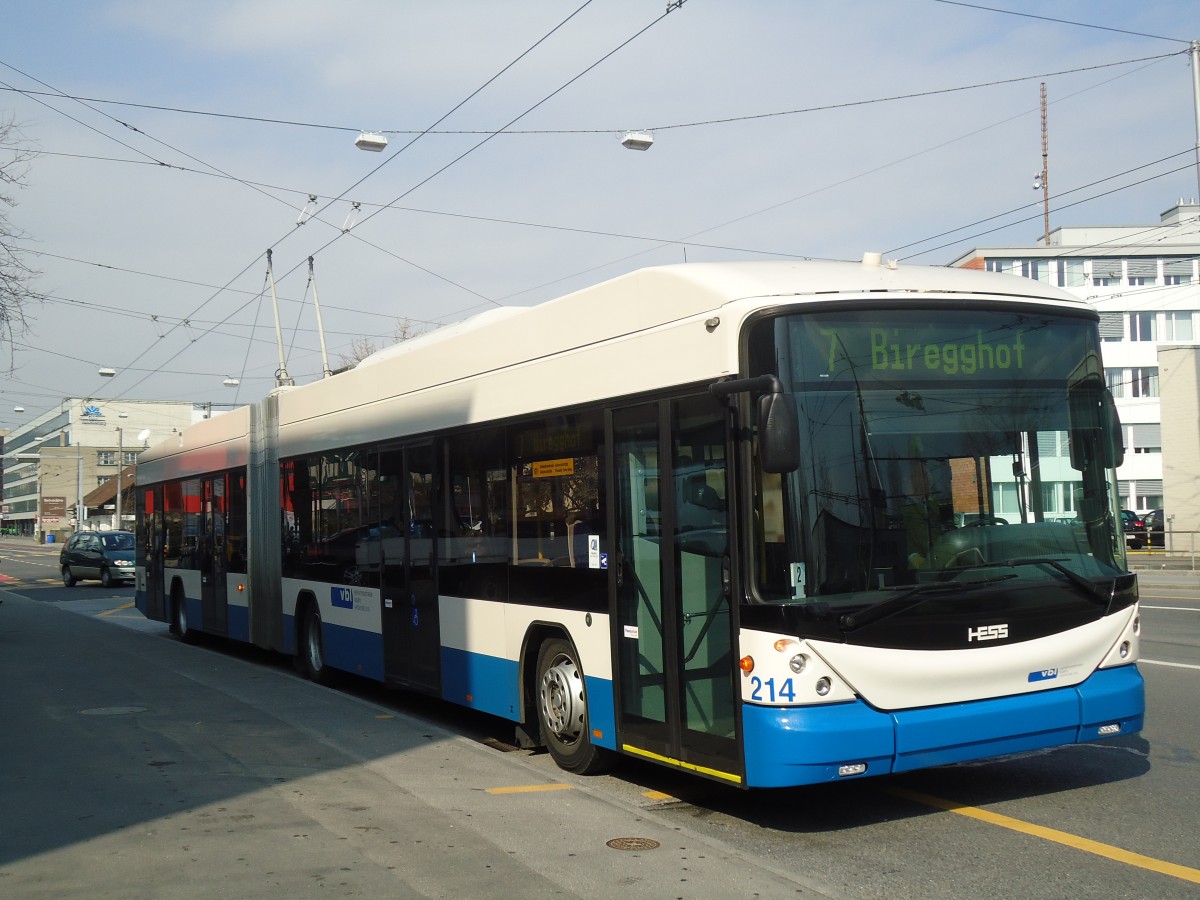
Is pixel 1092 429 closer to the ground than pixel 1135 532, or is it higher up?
higher up

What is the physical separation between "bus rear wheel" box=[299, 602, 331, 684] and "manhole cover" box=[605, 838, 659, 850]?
7201 mm

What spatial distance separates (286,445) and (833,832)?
938 centimetres

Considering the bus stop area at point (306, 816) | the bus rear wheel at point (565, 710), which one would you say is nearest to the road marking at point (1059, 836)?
the bus stop area at point (306, 816)

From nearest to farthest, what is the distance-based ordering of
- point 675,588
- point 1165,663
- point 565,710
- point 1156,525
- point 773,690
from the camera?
point 773,690
point 675,588
point 565,710
point 1165,663
point 1156,525

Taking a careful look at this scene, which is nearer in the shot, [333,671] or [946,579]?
[946,579]

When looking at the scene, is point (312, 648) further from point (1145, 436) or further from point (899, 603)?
point (1145, 436)

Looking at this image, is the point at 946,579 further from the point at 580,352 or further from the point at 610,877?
the point at 580,352

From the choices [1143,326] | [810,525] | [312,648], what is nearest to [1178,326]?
[1143,326]

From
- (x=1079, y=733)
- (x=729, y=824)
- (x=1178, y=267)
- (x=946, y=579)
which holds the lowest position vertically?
(x=729, y=824)

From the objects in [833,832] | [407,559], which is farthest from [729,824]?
[407,559]

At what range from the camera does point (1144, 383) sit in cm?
6228

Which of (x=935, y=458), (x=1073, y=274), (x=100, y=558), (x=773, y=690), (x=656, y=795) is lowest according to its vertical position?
(x=656, y=795)

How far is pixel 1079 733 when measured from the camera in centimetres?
674

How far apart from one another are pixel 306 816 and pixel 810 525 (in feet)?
10.6
